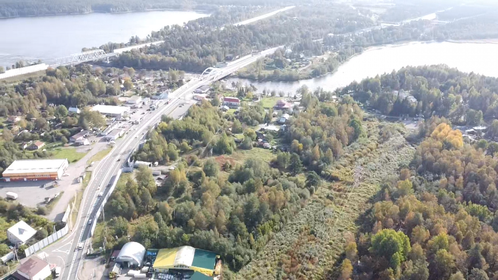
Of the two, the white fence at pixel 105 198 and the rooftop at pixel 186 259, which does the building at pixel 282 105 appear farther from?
the rooftop at pixel 186 259

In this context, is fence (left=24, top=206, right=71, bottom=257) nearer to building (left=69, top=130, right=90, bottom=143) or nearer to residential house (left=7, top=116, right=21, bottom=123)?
building (left=69, top=130, right=90, bottom=143)

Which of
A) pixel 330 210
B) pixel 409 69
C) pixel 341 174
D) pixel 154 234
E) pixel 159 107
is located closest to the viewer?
pixel 154 234

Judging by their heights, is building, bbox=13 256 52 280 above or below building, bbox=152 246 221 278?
above

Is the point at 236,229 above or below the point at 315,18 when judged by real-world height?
below

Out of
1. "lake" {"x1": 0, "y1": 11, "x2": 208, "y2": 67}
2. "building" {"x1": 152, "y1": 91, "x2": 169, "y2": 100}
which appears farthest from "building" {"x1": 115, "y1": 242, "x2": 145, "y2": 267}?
"lake" {"x1": 0, "y1": 11, "x2": 208, "y2": 67}

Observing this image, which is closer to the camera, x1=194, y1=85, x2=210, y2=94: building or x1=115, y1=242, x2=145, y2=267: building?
x1=115, y1=242, x2=145, y2=267: building

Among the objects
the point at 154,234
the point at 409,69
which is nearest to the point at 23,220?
the point at 154,234

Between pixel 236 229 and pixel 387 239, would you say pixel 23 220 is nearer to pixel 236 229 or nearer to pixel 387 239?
pixel 236 229

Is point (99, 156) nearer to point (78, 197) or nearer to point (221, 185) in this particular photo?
point (78, 197)
